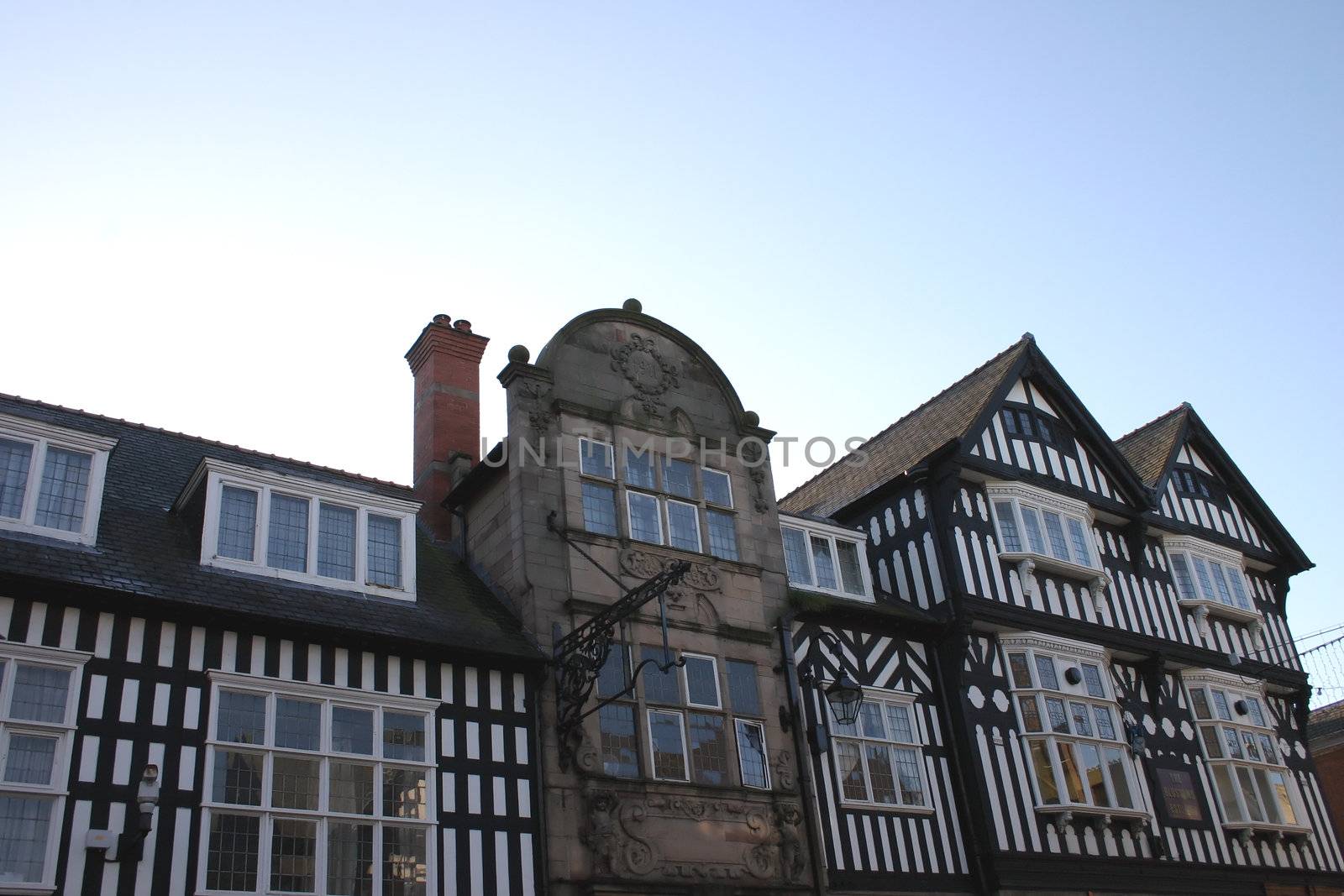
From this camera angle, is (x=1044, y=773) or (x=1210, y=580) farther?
(x=1210, y=580)

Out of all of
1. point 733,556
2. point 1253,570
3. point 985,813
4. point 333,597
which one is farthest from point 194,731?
point 1253,570

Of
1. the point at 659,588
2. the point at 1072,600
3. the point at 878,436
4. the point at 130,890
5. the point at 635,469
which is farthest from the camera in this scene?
the point at 878,436

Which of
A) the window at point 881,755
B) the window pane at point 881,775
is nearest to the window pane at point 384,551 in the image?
the window at point 881,755

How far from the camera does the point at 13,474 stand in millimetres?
13219

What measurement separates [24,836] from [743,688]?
28.4ft

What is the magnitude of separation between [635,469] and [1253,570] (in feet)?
49.0

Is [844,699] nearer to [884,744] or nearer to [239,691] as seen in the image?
[884,744]

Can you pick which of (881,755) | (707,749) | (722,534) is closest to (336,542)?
(707,749)

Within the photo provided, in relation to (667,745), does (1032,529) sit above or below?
above

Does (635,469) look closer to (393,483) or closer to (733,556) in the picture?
(733,556)

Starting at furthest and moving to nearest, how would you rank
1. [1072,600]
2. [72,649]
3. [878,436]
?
[878,436] < [1072,600] < [72,649]

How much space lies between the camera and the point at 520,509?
53.1 ft

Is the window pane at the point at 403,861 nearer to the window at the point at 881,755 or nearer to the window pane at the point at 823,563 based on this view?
the window at the point at 881,755

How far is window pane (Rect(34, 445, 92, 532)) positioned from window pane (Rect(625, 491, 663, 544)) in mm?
6751
